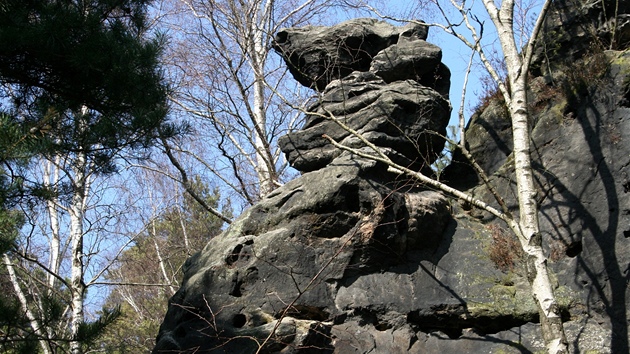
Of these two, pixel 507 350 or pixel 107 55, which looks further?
pixel 507 350

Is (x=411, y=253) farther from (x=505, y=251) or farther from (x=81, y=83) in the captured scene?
(x=81, y=83)

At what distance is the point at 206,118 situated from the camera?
12242mm

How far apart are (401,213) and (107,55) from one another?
3617 millimetres

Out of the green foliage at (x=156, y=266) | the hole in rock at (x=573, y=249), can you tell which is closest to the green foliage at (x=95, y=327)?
the hole in rock at (x=573, y=249)

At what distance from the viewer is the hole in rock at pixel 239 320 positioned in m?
7.07

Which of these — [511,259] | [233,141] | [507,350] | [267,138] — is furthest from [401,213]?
[233,141]

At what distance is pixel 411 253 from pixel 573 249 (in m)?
1.77

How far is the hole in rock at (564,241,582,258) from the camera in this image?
720 centimetres

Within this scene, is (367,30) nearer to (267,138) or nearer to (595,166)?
(267,138)

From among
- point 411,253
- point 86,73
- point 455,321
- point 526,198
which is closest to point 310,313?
point 411,253

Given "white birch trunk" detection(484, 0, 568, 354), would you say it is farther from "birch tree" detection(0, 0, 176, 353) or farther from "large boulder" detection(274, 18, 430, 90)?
"birch tree" detection(0, 0, 176, 353)

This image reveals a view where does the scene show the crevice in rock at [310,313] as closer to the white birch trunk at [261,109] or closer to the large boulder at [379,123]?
the large boulder at [379,123]

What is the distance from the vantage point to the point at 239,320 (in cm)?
711

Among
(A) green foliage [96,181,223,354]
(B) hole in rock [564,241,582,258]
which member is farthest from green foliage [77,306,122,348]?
(A) green foliage [96,181,223,354]
